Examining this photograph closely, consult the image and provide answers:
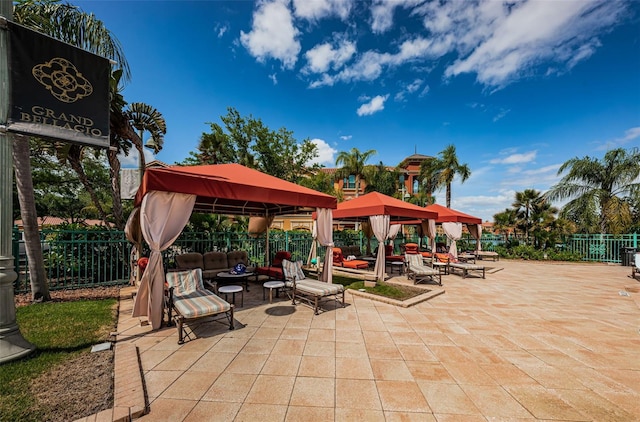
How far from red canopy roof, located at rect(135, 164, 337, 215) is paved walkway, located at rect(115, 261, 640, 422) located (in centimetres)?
257

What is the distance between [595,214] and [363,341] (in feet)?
65.1

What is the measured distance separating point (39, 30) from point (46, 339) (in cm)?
684

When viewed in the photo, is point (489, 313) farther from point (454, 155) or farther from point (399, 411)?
point (454, 155)

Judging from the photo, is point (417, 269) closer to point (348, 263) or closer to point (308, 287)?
point (348, 263)

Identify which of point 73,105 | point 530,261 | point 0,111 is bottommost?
point 530,261

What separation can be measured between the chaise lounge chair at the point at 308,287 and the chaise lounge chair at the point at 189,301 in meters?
1.65

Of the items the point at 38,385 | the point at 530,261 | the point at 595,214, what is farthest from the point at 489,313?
the point at 595,214

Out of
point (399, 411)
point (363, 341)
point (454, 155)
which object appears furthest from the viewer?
point (454, 155)

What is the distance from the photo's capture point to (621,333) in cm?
456

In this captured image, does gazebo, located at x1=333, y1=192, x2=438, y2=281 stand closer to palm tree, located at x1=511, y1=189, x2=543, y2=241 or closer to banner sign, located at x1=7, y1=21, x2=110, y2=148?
banner sign, located at x1=7, y1=21, x2=110, y2=148

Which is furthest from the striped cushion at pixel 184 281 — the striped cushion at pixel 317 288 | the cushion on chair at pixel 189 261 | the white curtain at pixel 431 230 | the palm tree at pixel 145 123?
the white curtain at pixel 431 230

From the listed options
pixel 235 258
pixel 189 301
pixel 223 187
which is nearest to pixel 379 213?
pixel 223 187

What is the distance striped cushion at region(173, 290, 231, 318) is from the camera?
4041 mm

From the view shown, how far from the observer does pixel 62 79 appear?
3.58m
